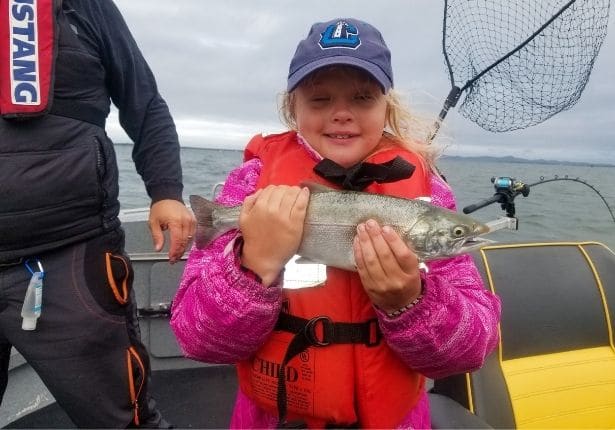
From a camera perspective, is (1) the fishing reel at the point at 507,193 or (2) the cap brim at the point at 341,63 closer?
(2) the cap brim at the point at 341,63

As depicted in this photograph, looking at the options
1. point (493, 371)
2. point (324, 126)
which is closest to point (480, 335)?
point (324, 126)

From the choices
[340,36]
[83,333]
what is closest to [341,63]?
[340,36]

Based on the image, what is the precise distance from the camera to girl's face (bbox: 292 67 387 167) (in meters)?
2.15

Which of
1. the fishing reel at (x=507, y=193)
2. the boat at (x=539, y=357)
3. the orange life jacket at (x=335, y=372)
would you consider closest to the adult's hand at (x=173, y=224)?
the orange life jacket at (x=335, y=372)

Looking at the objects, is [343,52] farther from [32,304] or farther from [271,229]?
[32,304]

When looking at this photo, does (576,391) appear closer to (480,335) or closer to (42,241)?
(480,335)

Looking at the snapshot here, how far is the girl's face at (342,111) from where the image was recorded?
215cm

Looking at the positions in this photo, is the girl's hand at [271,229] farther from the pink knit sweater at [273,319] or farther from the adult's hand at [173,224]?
the adult's hand at [173,224]

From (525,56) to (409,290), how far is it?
10.1 feet

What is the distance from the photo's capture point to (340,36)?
2141mm

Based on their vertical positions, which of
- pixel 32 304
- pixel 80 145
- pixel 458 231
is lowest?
pixel 32 304

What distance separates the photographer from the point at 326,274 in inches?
83.6

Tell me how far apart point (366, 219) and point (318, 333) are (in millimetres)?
536

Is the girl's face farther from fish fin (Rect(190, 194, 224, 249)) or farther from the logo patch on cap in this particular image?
fish fin (Rect(190, 194, 224, 249))
